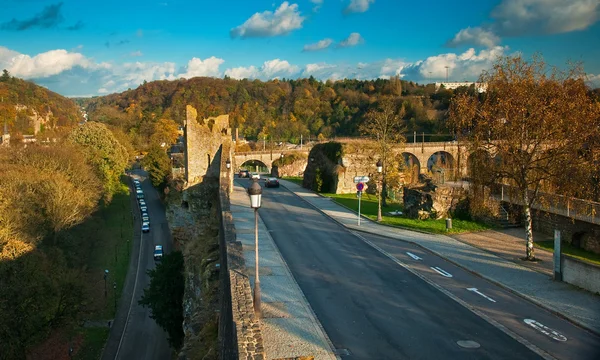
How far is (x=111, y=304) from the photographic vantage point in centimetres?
2964

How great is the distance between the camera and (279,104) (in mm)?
131750

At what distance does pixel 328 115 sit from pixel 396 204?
91.7 m

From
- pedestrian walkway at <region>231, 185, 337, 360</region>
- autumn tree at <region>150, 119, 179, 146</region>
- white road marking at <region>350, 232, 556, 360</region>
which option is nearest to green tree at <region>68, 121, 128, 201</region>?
autumn tree at <region>150, 119, 179, 146</region>

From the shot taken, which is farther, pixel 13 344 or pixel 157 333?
pixel 157 333

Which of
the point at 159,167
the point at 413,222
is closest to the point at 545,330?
the point at 413,222

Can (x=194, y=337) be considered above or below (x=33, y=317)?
above

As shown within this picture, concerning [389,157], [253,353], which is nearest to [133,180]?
[389,157]

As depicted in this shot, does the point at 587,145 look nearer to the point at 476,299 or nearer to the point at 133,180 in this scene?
the point at 476,299

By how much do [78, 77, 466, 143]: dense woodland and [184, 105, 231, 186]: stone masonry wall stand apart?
62922mm

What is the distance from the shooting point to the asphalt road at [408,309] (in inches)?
392

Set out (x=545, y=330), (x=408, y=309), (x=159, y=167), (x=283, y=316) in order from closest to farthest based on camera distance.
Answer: (x=545, y=330) < (x=283, y=316) < (x=408, y=309) < (x=159, y=167)

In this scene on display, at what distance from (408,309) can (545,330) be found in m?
3.15

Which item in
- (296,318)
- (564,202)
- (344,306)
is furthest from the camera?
(564,202)

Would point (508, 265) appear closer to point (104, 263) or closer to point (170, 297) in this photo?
point (170, 297)
